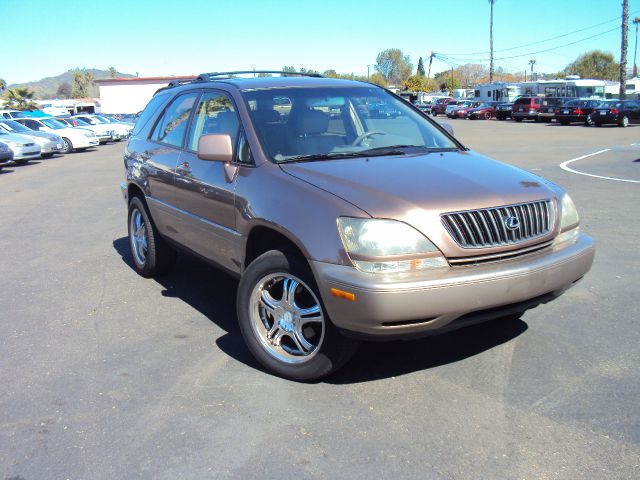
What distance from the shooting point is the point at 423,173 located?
3.88 m

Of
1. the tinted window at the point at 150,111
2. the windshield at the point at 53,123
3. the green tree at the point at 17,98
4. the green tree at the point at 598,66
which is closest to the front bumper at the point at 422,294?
the tinted window at the point at 150,111

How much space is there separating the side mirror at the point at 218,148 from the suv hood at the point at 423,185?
435 mm

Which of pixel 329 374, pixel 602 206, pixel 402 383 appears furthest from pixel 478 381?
pixel 602 206

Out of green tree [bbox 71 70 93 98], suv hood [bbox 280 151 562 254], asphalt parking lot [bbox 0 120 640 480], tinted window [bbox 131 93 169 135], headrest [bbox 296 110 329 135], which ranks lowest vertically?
asphalt parking lot [bbox 0 120 640 480]

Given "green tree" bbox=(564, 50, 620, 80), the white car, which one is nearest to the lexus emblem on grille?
the white car

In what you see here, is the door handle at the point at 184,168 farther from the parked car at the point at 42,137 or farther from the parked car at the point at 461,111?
the parked car at the point at 461,111

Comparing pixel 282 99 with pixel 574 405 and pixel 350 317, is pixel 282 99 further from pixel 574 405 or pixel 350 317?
pixel 574 405

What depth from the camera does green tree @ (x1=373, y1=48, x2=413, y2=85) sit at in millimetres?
158000

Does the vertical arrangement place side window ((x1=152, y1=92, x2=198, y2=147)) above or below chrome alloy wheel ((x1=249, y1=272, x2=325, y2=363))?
above

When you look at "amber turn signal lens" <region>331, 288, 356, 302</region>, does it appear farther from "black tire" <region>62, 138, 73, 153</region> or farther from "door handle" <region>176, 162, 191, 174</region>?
"black tire" <region>62, 138, 73, 153</region>

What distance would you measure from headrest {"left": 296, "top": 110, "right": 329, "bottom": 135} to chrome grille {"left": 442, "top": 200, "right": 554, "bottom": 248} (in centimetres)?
145

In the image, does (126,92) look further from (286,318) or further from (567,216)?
(567,216)

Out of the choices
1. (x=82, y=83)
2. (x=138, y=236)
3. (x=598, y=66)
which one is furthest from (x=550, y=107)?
(x=82, y=83)

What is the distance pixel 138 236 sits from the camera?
21.1ft
